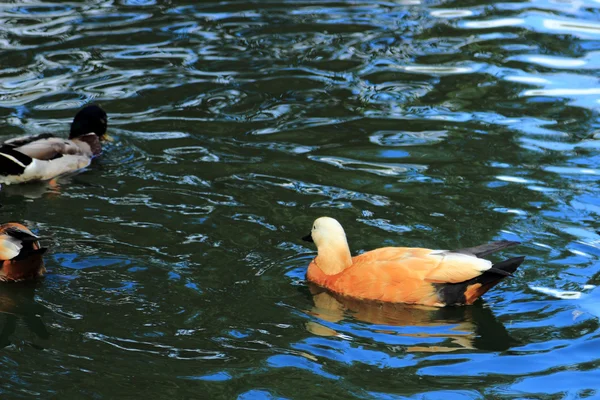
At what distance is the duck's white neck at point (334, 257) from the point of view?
25.0ft

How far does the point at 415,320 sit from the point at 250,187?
2.83m

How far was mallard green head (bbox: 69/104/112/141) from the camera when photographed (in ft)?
35.7

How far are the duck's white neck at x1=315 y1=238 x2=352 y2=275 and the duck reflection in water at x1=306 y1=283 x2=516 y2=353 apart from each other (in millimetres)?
181

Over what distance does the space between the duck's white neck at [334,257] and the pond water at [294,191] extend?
26cm

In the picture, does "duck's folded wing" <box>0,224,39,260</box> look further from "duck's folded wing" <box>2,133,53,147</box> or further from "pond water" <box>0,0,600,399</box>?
"duck's folded wing" <box>2,133,53,147</box>

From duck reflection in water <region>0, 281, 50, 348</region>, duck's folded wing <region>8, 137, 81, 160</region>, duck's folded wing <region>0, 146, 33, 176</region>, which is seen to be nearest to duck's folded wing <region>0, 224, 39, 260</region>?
duck reflection in water <region>0, 281, 50, 348</region>

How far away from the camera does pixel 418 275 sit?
23.8 ft

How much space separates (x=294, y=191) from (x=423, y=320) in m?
2.59

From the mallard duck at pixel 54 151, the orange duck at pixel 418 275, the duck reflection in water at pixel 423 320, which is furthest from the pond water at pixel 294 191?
the mallard duck at pixel 54 151

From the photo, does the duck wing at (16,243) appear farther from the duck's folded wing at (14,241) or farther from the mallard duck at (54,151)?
the mallard duck at (54,151)

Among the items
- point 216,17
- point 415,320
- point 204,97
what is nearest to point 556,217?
point 415,320

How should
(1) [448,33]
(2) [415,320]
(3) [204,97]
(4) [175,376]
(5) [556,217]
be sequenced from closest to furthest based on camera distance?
(4) [175,376] → (2) [415,320] → (5) [556,217] → (3) [204,97] → (1) [448,33]

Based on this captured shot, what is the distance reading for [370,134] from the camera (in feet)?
35.7

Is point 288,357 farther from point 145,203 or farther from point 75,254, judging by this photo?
point 145,203
